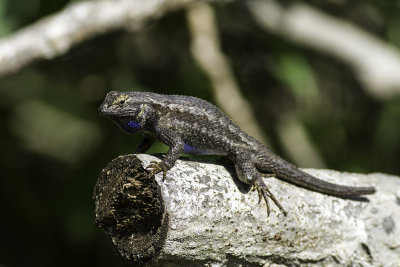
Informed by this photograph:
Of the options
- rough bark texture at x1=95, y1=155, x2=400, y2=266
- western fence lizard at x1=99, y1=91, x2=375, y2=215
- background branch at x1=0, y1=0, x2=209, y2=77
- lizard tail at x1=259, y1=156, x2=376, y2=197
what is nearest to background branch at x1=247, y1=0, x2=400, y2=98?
background branch at x1=0, y1=0, x2=209, y2=77

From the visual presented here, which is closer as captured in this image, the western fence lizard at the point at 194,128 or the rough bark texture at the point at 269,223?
the rough bark texture at the point at 269,223

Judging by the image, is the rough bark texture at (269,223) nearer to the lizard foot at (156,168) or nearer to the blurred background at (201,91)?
the lizard foot at (156,168)

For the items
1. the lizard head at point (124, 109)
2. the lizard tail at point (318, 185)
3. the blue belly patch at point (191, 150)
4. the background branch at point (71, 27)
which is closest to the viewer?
the lizard tail at point (318, 185)

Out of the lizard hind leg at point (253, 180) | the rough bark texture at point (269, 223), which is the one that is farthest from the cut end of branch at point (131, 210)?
the lizard hind leg at point (253, 180)

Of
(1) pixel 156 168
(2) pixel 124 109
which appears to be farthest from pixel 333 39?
(1) pixel 156 168

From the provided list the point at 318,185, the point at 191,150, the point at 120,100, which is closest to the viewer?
the point at 318,185

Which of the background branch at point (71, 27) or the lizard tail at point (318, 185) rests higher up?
the background branch at point (71, 27)

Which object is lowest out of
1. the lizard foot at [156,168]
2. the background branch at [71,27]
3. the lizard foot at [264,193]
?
the lizard foot at [156,168]

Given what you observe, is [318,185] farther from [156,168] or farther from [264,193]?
[156,168]
